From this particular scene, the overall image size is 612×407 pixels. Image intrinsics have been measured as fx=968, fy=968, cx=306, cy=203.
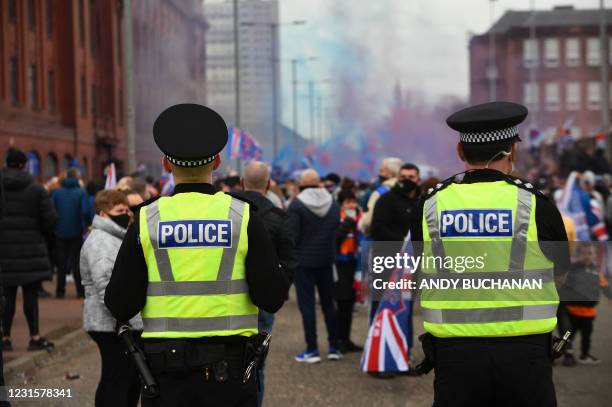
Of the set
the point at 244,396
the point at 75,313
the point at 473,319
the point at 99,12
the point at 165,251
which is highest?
the point at 99,12

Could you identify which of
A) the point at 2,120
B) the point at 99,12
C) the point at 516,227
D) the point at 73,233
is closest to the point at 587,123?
the point at 99,12

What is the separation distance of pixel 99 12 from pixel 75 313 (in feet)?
130

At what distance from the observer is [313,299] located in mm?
9281

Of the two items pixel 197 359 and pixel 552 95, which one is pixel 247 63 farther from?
pixel 197 359

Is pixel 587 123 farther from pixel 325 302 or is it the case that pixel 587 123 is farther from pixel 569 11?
pixel 325 302

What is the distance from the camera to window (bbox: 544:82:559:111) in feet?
279

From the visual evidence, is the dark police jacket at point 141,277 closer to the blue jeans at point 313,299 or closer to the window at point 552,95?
the blue jeans at point 313,299

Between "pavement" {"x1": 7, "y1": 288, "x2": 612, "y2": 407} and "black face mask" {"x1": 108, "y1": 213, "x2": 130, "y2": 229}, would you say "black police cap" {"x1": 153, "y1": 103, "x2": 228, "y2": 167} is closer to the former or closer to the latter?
"black face mask" {"x1": 108, "y1": 213, "x2": 130, "y2": 229}


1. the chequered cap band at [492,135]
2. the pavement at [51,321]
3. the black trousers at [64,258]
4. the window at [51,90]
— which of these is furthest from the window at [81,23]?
the chequered cap band at [492,135]

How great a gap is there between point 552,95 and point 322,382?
81.1m

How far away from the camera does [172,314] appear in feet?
12.1

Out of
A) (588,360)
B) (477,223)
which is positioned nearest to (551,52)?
(588,360)

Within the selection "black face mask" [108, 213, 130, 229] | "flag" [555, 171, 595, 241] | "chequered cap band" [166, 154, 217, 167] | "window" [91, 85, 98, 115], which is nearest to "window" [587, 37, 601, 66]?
"window" [91, 85, 98, 115]

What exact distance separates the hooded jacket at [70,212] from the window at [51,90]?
28183mm
